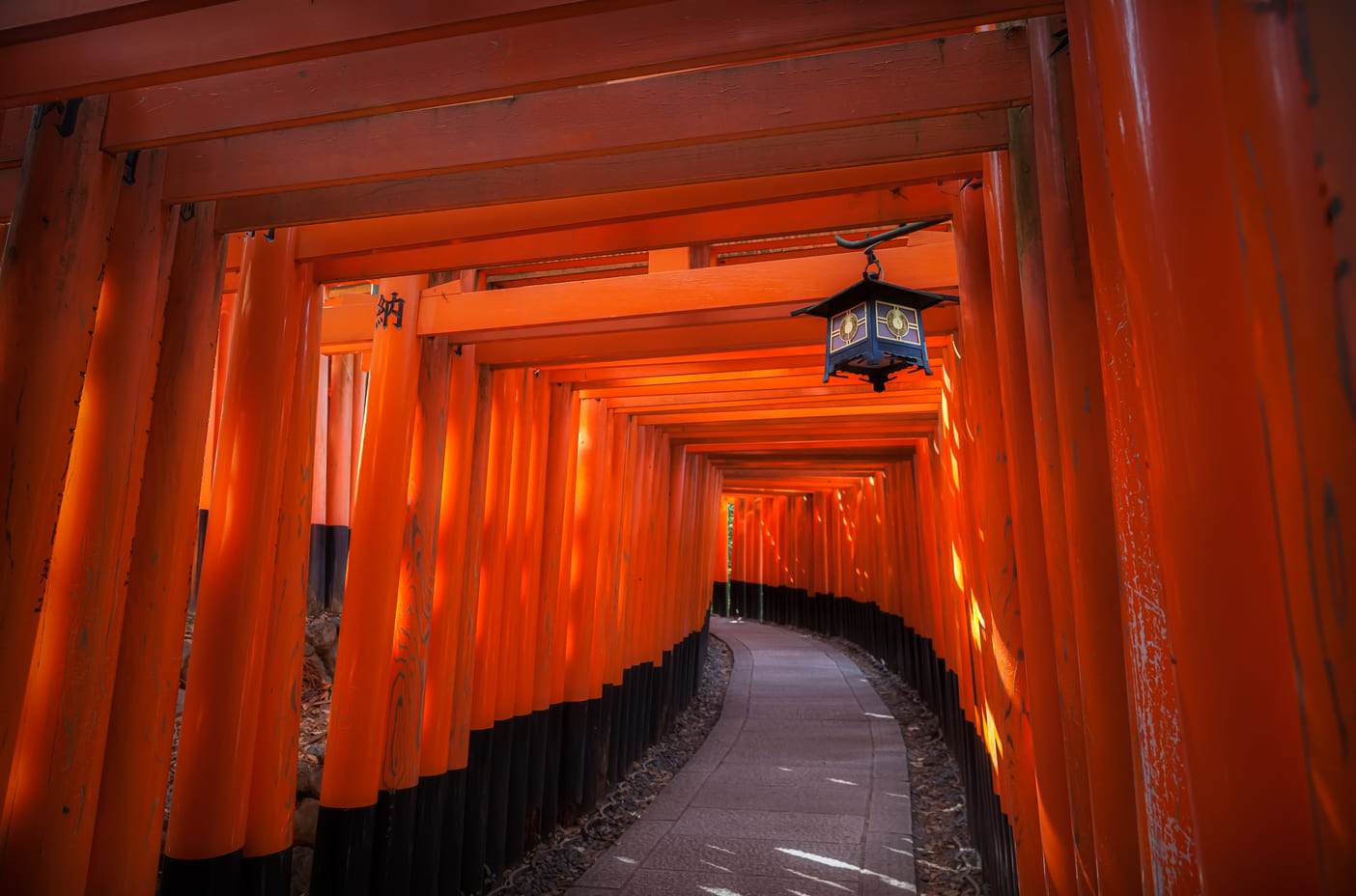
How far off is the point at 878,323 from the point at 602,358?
7.40 ft

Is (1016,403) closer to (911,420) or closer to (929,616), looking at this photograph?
(911,420)

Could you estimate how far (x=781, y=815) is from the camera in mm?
6422

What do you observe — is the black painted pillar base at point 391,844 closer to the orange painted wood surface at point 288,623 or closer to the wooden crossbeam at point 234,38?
the orange painted wood surface at point 288,623

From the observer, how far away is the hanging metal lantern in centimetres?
360

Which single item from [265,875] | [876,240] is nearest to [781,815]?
[265,875]

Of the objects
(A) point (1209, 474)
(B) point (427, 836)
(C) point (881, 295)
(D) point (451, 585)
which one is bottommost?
(B) point (427, 836)

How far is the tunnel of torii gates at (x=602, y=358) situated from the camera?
3.22ft

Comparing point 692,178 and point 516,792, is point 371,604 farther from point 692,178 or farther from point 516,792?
point 692,178

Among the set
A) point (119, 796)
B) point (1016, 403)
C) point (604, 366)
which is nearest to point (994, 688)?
point (1016, 403)

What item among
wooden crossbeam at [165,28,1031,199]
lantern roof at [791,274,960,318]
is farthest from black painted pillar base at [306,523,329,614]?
lantern roof at [791,274,960,318]

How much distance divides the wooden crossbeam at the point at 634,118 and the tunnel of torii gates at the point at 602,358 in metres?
0.01

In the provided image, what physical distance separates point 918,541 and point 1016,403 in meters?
8.39

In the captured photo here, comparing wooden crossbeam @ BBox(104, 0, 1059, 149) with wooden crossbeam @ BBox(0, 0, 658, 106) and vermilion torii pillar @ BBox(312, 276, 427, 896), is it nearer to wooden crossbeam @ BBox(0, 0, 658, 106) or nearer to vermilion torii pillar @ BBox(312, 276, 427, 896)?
wooden crossbeam @ BBox(0, 0, 658, 106)

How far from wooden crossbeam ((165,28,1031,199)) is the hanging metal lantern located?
3.89 feet
